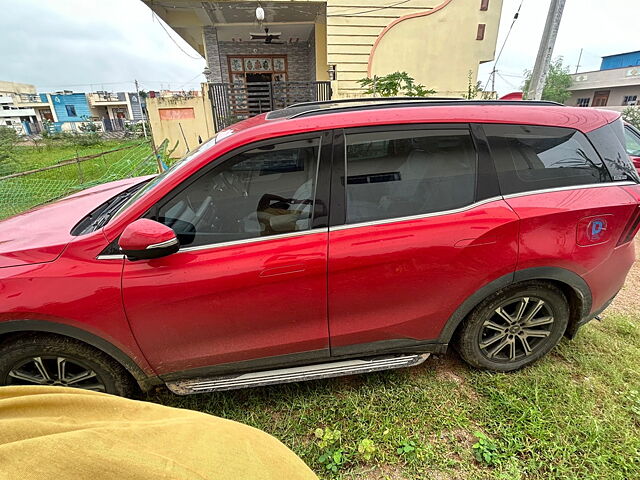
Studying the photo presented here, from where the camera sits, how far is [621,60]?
38.0 m

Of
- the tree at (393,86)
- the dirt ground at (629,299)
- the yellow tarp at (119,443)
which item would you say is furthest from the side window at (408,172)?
the tree at (393,86)

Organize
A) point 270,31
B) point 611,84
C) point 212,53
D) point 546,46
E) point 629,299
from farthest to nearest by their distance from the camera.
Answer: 1. point 611,84
2. point 212,53
3. point 270,31
4. point 546,46
5. point 629,299

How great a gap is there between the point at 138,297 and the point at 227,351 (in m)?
0.58

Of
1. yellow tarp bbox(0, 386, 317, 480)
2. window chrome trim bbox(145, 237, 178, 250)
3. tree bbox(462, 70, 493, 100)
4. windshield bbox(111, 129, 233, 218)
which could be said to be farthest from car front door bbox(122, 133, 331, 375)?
tree bbox(462, 70, 493, 100)

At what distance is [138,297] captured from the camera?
175 centimetres

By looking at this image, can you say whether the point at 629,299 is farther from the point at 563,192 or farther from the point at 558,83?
the point at 558,83

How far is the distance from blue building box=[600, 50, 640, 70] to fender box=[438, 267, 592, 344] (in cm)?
4830

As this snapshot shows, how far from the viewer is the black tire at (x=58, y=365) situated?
1814mm

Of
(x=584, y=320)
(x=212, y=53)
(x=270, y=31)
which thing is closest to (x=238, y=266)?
→ (x=584, y=320)

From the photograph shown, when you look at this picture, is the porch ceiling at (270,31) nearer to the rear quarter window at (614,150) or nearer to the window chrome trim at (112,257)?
the rear quarter window at (614,150)

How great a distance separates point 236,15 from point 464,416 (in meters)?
11.7

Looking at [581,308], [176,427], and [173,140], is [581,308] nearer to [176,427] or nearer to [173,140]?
[176,427]

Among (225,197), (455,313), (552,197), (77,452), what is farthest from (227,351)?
(552,197)

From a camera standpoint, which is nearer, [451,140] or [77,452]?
[77,452]
